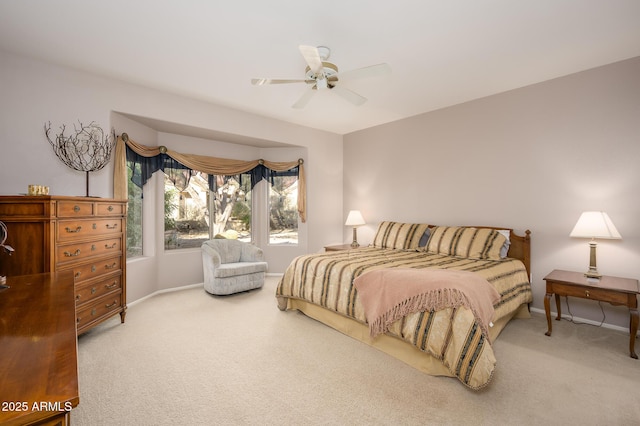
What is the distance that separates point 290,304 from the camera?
3.82m

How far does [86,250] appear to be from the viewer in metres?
2.86

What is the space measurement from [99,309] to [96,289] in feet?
0.68

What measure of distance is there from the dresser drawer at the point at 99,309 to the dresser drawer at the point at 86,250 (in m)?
0.44

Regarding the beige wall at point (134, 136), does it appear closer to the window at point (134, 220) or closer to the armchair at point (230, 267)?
the window at point (134, 220)

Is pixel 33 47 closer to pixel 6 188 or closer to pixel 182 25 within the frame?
pixel 6 188

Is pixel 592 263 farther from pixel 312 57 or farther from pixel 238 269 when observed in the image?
pixel 238 269

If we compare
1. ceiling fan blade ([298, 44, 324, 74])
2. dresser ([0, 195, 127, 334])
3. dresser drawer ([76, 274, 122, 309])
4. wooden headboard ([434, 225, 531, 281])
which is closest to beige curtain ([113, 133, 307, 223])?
dresser ([0, 195, 127, 334])

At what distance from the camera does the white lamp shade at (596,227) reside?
2.97 meters

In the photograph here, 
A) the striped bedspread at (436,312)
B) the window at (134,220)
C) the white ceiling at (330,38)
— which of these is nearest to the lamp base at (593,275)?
the striped bedspread at (436,312)

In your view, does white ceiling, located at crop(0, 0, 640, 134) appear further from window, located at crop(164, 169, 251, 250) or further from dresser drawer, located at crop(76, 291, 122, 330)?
dresser drawer, located at crop(76, 291, 122, 330)

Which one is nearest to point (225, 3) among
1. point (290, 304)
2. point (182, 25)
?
point (182, 25)

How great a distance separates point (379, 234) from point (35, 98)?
14.9 ft

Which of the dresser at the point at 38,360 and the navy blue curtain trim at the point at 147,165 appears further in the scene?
the navy blue curtain trim at the point at 147,165

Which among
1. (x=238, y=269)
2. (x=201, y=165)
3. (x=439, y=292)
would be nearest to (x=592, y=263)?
(x=439, y=292)
